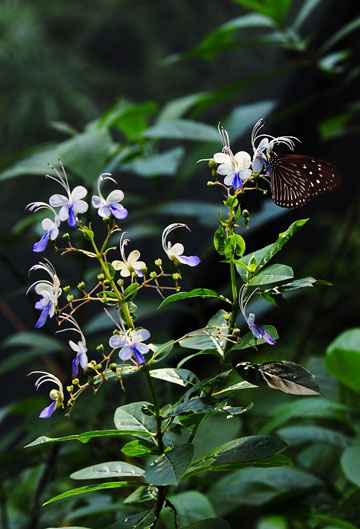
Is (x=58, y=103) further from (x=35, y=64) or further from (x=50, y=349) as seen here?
(x=50, y=349)

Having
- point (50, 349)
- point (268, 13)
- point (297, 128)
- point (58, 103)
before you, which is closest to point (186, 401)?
point (50, 349)

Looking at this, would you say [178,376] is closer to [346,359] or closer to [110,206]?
[110,206]

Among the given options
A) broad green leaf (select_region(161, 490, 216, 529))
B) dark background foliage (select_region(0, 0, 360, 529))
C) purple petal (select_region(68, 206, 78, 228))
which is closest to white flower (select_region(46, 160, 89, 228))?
purple petal (select_region(68, 206, 78, 228))

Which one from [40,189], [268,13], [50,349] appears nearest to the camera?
[50,349]

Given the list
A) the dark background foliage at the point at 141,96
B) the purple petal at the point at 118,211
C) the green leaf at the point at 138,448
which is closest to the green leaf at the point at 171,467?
the green leaf at the point at 138,448

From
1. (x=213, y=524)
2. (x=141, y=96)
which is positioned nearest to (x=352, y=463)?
(x=213, y=524)

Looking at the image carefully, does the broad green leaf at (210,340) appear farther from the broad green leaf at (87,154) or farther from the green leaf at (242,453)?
the broad green leaf at (87,154)
